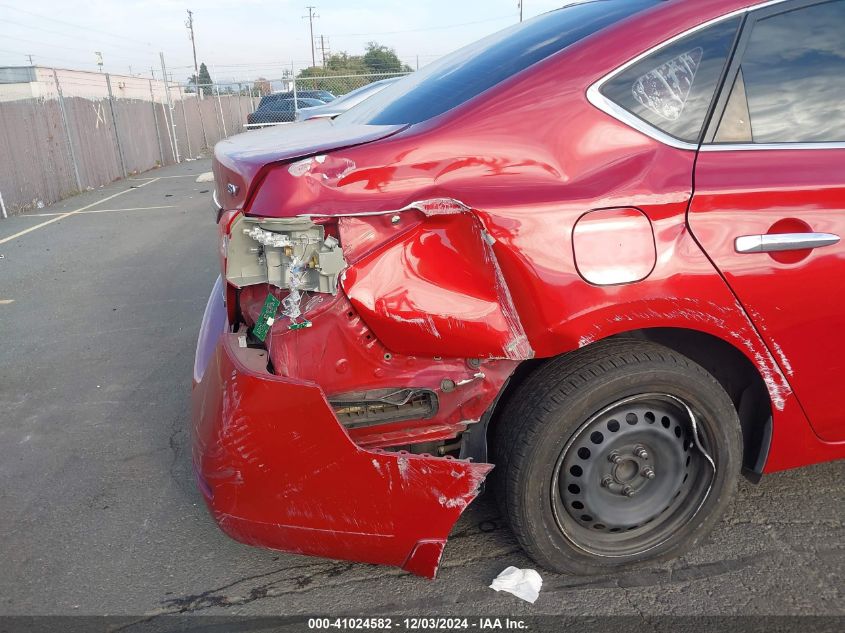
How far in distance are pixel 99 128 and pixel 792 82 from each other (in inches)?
625

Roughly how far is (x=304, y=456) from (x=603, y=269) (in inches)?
41.2

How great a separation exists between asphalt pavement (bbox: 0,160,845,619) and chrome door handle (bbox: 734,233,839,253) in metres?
1.15

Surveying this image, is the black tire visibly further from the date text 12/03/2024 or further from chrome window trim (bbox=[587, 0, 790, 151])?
chrome window trim (bbox=[587, 0, 790, 151])

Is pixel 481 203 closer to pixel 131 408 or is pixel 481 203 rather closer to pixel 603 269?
pixel 603 269

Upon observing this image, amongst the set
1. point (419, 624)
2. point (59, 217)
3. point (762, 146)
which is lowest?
point (419, 624)

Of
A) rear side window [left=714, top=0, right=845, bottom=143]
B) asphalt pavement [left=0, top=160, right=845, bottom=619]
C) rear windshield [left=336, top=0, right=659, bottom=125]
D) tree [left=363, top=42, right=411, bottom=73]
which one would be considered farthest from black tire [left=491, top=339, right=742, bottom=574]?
tree [left=363, top=42, right=411, bottom=73]

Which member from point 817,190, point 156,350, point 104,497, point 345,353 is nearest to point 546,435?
point 345,353

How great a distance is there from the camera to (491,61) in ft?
7.89

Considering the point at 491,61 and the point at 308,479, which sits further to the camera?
the point at 491,61

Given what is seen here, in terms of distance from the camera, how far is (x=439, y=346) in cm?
200

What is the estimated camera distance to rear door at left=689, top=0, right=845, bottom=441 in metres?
2.00

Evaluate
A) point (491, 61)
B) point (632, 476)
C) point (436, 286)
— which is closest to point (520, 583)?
point (632, 476)

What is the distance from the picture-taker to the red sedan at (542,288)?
1.93m

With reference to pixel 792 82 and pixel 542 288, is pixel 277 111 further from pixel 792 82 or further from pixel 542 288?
pixel 542 288
